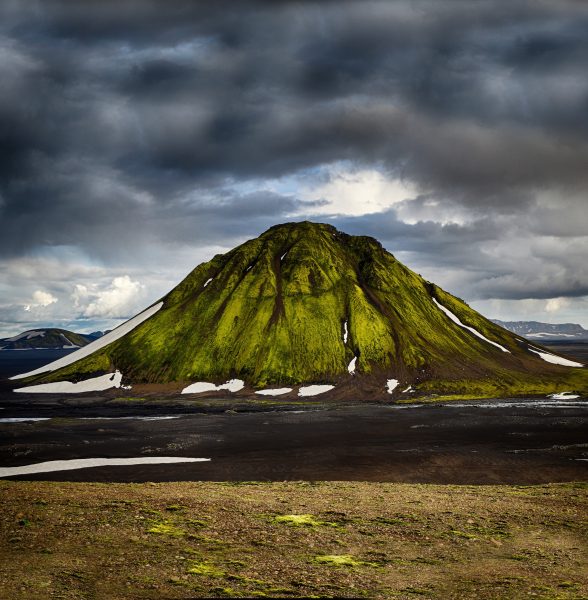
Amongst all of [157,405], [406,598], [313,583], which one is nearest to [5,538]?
[313,583]

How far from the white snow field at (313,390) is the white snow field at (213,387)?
19086mm

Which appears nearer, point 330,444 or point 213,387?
point 330,444

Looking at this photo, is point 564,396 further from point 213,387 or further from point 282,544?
point 282,544

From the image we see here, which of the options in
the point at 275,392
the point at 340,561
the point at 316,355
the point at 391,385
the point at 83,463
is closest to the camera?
the point at 340,561

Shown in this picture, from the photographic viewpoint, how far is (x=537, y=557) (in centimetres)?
2434

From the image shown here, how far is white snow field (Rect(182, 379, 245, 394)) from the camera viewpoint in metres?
157

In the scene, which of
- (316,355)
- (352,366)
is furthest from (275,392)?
(352,366)

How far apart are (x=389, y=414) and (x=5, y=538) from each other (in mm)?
88492

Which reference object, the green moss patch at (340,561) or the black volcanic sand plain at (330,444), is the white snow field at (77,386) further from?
the green moss patch at (340,561)

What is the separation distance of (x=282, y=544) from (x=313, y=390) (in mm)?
128627

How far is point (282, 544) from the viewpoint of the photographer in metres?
25.1

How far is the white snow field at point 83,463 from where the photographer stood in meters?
54.5

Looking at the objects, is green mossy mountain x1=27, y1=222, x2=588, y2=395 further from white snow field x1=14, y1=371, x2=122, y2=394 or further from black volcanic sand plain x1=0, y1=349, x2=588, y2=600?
black volcanic sand plain x1=0, y1=349, x2=588, y2=600

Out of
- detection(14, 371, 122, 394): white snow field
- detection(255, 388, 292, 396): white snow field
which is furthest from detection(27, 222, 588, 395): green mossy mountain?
detection(14, 371, 122, 394): white snow field
